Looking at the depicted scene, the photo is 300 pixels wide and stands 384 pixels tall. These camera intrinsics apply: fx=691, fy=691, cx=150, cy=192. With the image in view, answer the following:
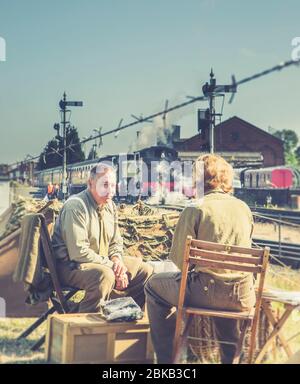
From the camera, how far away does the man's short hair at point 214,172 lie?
3475 mm

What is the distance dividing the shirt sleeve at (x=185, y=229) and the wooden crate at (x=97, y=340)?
42 centimetres

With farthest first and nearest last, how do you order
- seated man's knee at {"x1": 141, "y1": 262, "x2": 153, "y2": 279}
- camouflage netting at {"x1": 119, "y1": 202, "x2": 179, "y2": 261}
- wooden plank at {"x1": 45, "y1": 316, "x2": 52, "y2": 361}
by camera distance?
1. camouflage netting at {"x1": 119, "y1": 202, "x2": 179, "y2": 261}
2. seated man's knee at {"x1": 141, "y1": 262, "x2": 153, "y2": 279}
3. wooden plank at {"x1": 45, "y1": 316, "x2": 52, "y2": 361}

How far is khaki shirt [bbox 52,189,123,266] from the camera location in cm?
378

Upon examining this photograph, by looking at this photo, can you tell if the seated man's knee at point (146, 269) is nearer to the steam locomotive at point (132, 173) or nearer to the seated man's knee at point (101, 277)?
the seated man's knee at point (101, 277)

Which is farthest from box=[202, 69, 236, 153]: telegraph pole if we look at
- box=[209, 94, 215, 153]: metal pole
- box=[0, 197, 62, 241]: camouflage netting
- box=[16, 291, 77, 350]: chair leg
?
box=[16, 291, 77, 350]: chair leg

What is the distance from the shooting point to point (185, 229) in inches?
134

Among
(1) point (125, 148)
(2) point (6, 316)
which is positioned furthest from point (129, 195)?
(2) point (6, 316)

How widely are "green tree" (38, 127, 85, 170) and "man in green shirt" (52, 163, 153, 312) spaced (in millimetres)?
424

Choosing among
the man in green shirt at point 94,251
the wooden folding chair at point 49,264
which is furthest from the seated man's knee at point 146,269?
the wooden folding chair at point 49,264

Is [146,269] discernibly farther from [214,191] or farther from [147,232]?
[214,191]

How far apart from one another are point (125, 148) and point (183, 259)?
1.28 meters

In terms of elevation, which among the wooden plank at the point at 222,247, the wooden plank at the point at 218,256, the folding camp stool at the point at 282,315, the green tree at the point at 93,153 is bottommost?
the folding camp stool at the point at 282,315

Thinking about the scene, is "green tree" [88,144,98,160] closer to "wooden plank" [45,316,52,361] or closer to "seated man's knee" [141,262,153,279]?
"seated man's knee" [141,262,153,279]
